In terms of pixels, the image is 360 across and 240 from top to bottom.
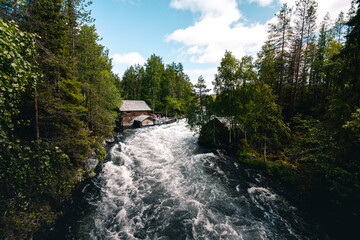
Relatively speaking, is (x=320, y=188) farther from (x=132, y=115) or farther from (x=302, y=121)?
(x=132, y=115)

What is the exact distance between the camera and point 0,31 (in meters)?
2.83

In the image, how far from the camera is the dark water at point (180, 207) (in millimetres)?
7137

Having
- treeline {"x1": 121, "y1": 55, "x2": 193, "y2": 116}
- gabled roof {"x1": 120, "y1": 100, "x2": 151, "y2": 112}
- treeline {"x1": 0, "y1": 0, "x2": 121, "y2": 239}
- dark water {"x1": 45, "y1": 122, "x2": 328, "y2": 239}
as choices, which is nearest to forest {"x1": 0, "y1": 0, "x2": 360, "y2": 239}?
treeline {"x1": 0, "y1": 0, "x2": 121, "y2": 239}

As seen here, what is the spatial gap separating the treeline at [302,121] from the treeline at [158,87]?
25.0 metres

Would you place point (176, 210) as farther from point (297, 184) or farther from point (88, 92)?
point (88, 92)

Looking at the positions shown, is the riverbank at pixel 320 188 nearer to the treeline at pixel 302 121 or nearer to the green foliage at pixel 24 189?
the treeline at pixel 302 121

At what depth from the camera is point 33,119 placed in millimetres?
7602

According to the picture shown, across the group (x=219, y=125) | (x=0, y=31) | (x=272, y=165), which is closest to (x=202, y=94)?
(x=219, y=125)

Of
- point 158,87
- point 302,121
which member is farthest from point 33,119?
point 158,87

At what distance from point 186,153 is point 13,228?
15.2m

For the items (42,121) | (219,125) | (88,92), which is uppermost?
(88,92)

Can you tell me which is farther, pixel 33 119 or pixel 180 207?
pixel 180 207

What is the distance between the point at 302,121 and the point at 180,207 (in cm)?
1088

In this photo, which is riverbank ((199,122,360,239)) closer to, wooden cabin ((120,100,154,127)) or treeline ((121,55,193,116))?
wooden cabin ((120,100,154,127))
